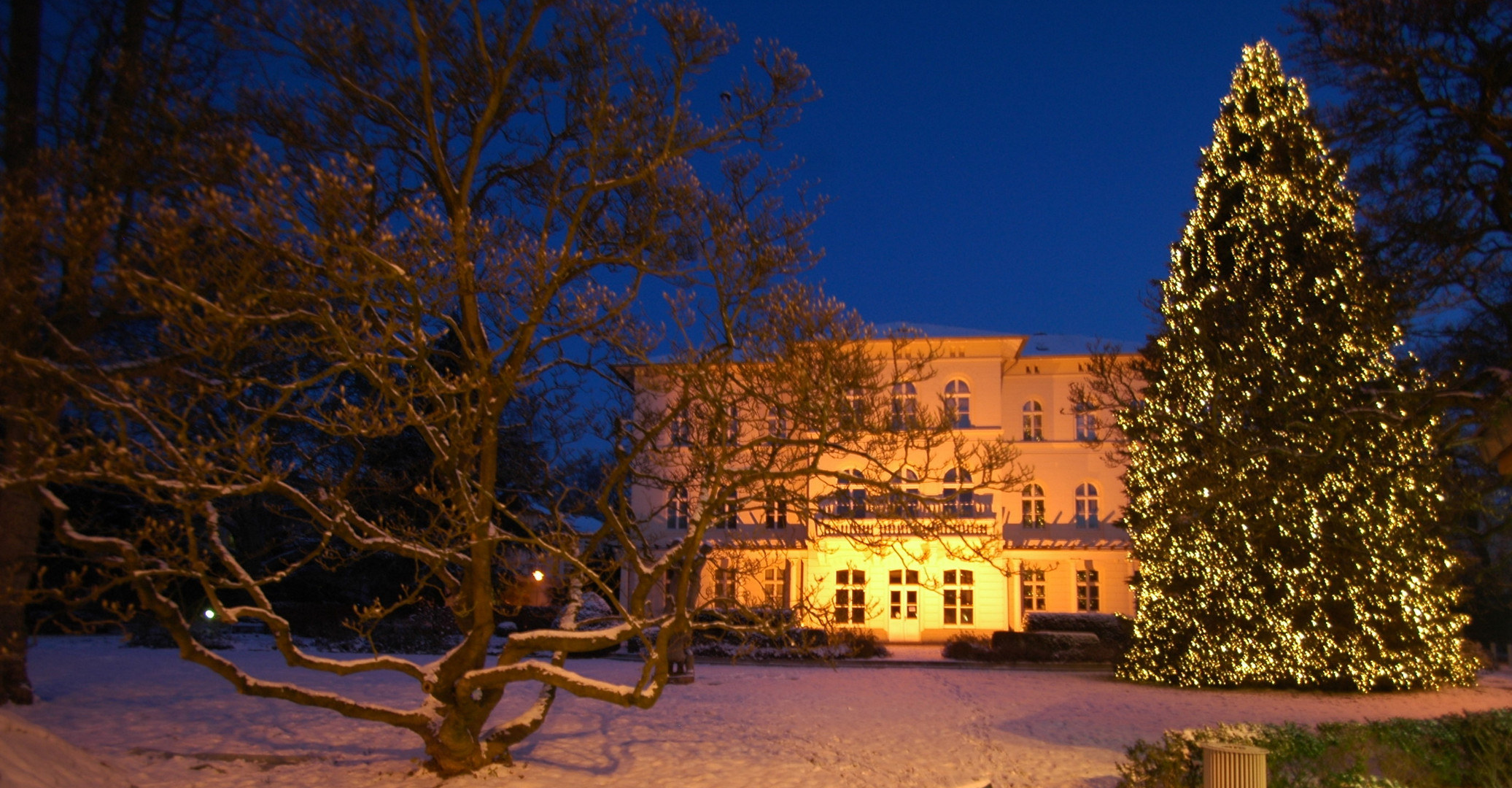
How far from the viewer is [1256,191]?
19.9 meters

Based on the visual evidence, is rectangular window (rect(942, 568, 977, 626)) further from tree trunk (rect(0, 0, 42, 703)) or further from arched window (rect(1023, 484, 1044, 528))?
tree trunk (rect(0, 0, 42, 703))

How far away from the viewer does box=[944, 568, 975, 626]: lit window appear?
99.3 ft

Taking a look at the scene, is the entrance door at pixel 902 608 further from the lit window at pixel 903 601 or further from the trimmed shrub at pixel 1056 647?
the trimmed shrub at pixel 1056 647

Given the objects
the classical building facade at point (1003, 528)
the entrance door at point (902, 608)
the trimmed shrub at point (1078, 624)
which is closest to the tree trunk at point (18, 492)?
the classical building facade at point (1003, 528)

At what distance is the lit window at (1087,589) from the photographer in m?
32.2

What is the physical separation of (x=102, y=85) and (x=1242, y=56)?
21424 millimetres

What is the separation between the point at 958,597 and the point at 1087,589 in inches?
203

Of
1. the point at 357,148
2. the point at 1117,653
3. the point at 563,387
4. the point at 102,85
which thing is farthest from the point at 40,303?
the point at 1117,653

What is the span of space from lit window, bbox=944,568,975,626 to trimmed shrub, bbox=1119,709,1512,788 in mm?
21162

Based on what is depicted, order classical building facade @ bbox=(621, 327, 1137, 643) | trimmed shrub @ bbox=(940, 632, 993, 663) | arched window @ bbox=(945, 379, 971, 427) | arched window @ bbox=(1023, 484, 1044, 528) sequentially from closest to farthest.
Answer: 1. trimmed shrub @ bbox=(940, 632, 993, 663)
2. classical building facade @ bbox=(621, 327, 1137, 643)
3. arched window @ bbox=(945, 379, 971, 427)
4. arched window @ bbox=(1023, 484, 1044, 528)

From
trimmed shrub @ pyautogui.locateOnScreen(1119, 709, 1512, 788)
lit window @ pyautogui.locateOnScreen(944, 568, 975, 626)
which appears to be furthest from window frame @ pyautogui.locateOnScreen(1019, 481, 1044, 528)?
trimmed shrub @ pyautogui.locateOnScreen(1119, 709, 1512, 788)

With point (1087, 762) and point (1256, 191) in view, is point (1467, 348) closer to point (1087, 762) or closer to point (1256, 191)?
point (1256, 191)

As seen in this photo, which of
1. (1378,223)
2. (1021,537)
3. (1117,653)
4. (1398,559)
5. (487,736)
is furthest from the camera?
(1021,537)

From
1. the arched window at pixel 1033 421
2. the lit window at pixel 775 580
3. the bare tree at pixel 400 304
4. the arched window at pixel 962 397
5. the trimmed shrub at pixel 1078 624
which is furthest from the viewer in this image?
the arched window at pixel 1033 421
